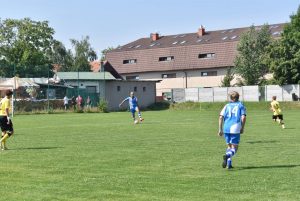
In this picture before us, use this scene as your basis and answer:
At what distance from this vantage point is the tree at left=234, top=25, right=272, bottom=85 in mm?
69438

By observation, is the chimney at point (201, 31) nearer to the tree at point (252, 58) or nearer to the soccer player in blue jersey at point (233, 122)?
the tree at point (252, 58)

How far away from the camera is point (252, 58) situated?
69625 millimetres

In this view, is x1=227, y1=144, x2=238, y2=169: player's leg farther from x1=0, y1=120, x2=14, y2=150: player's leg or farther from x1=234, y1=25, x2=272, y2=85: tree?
x1=234, y1=25, x2=272, y2=85: tree

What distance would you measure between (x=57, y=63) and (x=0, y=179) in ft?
372

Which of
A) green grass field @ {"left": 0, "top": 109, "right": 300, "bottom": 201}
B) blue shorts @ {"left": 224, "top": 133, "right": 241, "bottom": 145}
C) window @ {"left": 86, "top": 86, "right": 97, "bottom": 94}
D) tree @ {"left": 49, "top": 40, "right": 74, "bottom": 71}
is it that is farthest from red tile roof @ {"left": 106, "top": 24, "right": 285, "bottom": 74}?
blue shorts @ {"left": 224, "top": 133, "right": 241, "bottom": 145}

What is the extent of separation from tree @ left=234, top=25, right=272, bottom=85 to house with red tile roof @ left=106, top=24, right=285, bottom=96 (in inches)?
262

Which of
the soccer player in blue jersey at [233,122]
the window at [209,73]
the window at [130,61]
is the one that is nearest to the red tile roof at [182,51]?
the window at [130,61]

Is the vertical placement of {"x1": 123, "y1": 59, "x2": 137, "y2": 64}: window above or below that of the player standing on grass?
above

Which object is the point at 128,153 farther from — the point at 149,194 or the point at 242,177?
the point at 149,194

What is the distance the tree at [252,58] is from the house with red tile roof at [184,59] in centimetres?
665

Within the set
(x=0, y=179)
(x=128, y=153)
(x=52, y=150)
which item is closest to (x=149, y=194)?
(x=0, y=179)

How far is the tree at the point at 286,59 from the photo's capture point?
61.2 metres

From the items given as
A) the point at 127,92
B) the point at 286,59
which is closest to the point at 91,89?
the point at 127,92

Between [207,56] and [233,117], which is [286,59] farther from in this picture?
[233,117]
